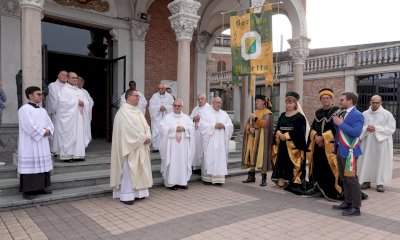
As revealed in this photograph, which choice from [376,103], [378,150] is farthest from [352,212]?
[376,103]

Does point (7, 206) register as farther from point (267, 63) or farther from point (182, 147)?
point (267, 63)

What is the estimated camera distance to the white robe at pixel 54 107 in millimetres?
6959

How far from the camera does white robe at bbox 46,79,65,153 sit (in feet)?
22.8

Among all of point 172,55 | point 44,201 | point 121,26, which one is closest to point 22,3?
point 44,201

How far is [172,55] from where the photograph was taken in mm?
11828

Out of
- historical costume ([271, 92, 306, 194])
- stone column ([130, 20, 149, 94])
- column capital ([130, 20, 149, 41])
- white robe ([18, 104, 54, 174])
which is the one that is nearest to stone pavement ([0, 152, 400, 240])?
historical costume ([271, 92, 306, 194])

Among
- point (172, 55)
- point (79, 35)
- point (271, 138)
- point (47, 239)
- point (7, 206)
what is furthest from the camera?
point (172, 55)

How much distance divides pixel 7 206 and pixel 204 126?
158 inches

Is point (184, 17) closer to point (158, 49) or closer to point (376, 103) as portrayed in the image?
point (158, 49)

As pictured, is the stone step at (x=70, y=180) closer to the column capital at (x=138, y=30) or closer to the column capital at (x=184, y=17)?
the column capital at (x=184, y=17)

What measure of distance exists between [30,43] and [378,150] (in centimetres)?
765

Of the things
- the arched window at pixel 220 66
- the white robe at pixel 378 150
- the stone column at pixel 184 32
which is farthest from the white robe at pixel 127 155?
the arched window at pixel 220 66

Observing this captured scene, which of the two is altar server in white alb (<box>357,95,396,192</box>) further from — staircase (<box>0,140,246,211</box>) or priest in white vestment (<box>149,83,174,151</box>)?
priest in white vestment (<box>149,83,174,151</box>)

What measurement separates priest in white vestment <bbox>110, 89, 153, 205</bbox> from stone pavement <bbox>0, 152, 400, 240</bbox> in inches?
10.3
